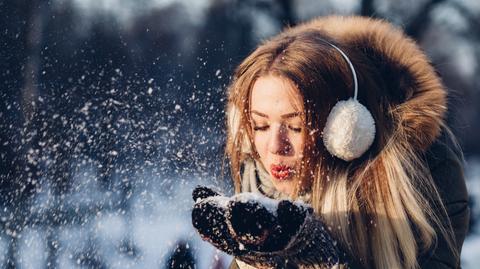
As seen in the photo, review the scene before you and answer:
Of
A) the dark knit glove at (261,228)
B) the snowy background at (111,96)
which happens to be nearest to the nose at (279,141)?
the dark knit glove at (261,228)

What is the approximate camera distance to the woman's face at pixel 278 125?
3.25m

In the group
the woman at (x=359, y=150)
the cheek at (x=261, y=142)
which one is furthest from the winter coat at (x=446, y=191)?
the cheek at (x=261, y=142)

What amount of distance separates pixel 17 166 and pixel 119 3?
1.87 meters

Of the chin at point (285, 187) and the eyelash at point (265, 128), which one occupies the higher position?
the eyelash at point (265, 128)

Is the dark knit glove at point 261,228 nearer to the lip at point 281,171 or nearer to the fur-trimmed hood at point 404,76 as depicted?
the lip at point 281,171

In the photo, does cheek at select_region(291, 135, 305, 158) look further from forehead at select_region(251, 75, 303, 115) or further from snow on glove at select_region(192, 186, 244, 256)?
snow on glove at select_region(192, 186, 244, 256)

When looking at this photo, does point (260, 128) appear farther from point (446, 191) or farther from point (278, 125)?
point (446, 191)

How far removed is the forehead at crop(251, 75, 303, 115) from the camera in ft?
10.6

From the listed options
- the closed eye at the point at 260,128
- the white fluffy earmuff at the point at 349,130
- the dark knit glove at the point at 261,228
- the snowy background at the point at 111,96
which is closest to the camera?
the dark knit glove at the point at 261,228

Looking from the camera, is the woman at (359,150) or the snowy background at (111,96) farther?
the snowy background at (111,96)

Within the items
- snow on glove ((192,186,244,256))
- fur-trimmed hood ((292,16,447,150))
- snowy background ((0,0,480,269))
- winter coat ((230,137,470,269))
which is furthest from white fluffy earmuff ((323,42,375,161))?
snowy background ((0,0,480,269))

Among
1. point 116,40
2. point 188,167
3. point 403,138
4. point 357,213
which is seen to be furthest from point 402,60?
point 116,40

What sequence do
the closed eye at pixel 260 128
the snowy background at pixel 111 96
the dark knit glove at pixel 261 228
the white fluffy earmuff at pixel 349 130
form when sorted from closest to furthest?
the dark knit glove at pixel 261 228, the white fluffy earmuff at pixel 349 130, the closed eye at pixel 260 128, the snowy background at pixel 111 96

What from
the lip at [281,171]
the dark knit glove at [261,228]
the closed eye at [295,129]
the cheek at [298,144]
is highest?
the closed eye at [295,129]
